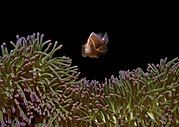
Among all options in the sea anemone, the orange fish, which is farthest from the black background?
the sea anemone

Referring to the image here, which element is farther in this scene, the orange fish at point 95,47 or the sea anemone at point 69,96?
the orange fish at point 95,47

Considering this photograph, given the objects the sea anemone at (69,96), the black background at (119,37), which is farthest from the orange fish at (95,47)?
the black background at (119,37)

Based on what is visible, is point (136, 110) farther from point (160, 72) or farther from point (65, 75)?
point (65, 75)

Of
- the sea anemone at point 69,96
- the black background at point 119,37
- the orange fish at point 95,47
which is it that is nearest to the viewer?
the sea anemone at point 69,96

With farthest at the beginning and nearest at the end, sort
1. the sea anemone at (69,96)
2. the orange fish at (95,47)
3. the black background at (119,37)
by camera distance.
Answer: the black background at (119,37) < the orange fish at (95,47) < the sea anemone at (69,96)

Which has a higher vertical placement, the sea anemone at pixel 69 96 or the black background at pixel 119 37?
the black background at pixel 119 37

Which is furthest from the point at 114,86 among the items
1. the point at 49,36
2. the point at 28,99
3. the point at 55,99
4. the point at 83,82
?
the point at 49,36

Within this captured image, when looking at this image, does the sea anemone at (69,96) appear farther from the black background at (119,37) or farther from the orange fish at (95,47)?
the black background at (119,37)

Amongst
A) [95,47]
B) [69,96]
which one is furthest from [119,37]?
[69,96]
